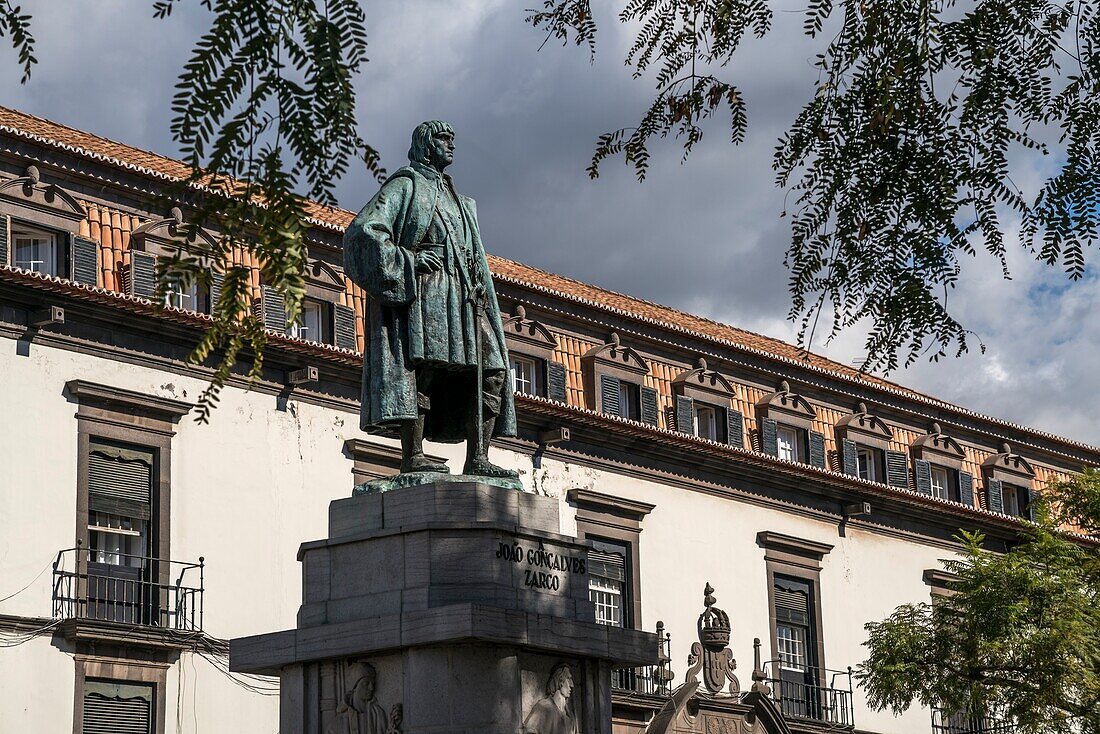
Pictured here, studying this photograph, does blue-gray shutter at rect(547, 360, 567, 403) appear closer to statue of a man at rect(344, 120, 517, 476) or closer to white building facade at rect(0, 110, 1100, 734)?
white building facade at rect(0, 110, 1100, 734)

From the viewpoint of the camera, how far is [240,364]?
27.6 m

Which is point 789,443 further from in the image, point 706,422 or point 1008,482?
point 1008,482

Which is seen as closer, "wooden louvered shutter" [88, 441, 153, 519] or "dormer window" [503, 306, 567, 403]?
"wooden louvered shutter" [88, 441, 153, 519]

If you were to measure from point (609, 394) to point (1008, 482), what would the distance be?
1185 cm

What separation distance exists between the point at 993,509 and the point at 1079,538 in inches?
151

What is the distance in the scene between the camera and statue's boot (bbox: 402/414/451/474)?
12688mm

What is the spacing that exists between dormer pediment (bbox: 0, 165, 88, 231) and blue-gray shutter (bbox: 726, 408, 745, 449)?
13.4 metres

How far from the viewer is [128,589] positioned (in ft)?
83.4

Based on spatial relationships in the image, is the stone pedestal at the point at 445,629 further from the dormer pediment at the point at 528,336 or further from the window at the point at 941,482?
the window at the point at 941,482

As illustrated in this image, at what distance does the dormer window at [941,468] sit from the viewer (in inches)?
1564

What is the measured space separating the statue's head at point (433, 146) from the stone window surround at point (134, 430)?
13151 mm

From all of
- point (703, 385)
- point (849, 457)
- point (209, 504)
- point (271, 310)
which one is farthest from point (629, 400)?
point (209, 504)

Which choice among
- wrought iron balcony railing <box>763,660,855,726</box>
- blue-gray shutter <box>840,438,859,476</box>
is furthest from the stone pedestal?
blue-gray shutter <box>840,438,859,476</box>

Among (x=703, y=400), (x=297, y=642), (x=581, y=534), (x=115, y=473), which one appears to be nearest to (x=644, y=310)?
(x=703, y=400)
